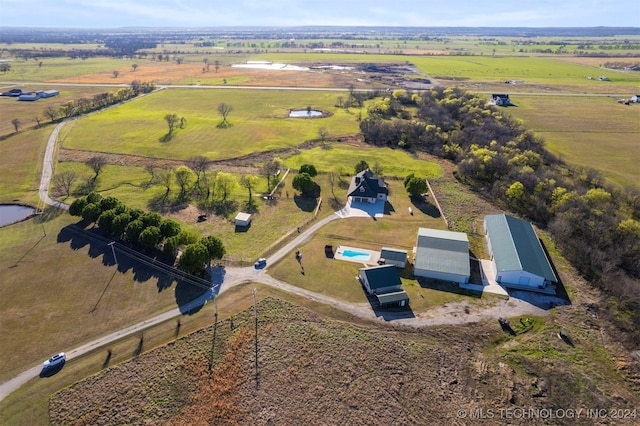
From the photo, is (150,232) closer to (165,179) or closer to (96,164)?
(165,179)

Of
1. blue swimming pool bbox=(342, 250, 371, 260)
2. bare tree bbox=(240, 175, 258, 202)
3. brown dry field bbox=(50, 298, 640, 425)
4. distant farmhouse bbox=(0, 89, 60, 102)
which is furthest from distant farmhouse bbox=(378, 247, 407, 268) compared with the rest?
distant farmhouse bbox=(0, 89, 60, 102)

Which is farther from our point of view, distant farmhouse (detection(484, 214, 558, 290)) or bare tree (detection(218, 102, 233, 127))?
bare tree (detection(218, 102, 233, 127))

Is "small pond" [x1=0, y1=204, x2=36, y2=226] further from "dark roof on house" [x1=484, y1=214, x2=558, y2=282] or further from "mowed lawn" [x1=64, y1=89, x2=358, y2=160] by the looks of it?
"dark roof on house" [x1=484, y1=214, x2=558, y2=282]

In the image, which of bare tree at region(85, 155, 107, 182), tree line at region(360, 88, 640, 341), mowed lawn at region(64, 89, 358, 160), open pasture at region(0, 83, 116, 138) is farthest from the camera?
open pasture at region(0, 83, 116, 138)

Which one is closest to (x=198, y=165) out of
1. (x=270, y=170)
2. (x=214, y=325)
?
(x=270, y=170)

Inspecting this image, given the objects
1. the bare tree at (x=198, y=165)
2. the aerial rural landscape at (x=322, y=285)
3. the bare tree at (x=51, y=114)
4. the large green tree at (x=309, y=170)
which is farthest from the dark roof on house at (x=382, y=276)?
the bare tree at (x=51, y=114)

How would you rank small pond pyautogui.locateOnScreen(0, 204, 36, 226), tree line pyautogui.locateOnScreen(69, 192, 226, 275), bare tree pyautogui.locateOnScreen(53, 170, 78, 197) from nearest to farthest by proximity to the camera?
1. tree line pyautogui.locateOnScreen(69, 192, 226, 275)
2. small pond pyautogui.locateOnScreen(0, 204, 36, 226)
3. bare tree pyautogui.locateOnScreen(53, 170, 78, 197)
